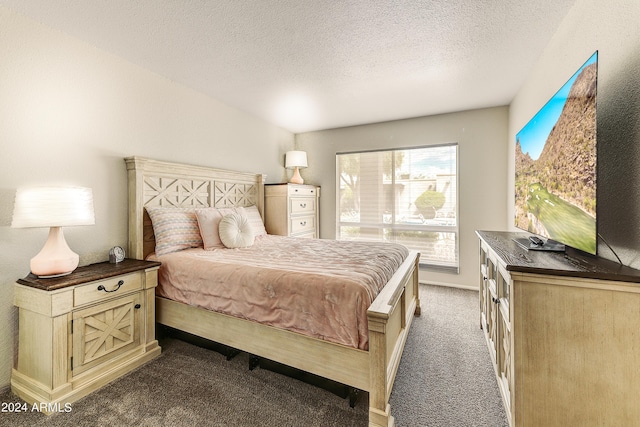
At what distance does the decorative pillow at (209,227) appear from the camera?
8.53 ft

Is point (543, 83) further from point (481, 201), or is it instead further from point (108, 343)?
point (108, 343)

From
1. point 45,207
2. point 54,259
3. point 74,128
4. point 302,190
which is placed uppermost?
point 74,128

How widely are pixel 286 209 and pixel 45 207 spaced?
8.23 ft

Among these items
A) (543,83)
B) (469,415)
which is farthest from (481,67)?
(469,415)

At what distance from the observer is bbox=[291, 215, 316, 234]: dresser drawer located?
4.00 meters

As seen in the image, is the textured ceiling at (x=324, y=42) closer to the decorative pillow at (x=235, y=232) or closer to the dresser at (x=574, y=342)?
the decorative pillow at (x=235, y=232)

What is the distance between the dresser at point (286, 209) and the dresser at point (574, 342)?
294 cm

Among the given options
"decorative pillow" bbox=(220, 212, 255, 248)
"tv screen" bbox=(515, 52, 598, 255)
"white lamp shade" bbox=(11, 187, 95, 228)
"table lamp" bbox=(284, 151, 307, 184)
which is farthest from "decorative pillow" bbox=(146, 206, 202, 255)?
"tv screen" bbox=(515, 52, 598, 255)

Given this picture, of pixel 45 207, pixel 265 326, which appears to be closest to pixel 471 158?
pixel 265 326

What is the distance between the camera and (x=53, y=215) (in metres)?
1.60

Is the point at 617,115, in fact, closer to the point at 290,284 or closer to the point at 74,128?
the point at 290,284

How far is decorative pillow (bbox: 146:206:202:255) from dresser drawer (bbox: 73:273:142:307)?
40cm

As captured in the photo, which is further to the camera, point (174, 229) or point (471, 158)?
point (471, 158)

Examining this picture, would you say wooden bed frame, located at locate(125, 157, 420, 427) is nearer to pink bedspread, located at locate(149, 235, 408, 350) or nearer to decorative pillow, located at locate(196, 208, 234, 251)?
pink bedspread, located at locate(149, 235, 408, 350)
